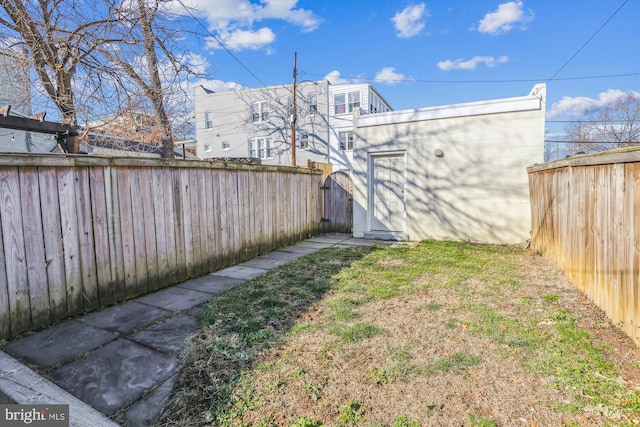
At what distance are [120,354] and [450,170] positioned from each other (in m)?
6.40

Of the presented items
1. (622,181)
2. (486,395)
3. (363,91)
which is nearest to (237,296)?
(486,395)

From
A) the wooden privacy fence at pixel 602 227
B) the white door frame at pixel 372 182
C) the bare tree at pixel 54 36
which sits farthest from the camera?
the white door frame at pixel 372 182

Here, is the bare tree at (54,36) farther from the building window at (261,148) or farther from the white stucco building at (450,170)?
the building window at (261,148)

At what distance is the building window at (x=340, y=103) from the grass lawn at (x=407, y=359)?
16619 mm

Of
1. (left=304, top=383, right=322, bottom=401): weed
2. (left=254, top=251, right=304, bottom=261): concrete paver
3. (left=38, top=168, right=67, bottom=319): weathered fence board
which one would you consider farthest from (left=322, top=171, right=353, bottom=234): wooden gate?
(left=304, top=383, right=322, bottom=401): weed

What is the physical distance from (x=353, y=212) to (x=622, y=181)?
17.9ft

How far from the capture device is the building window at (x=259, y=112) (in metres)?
20.8

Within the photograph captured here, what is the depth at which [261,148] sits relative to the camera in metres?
21.0

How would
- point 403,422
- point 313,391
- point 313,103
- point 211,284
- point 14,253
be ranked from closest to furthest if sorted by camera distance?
point 403,422 → point 313,391 → point 14,253 → point 211,284 → point 313,103

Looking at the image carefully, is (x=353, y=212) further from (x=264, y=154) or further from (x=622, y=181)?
(x=264, y=154)

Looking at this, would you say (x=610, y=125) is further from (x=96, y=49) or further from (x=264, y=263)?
(x=96, y=49)

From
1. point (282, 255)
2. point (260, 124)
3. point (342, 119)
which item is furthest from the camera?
point (260, 124)

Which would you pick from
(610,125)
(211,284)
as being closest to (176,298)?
(211,284)

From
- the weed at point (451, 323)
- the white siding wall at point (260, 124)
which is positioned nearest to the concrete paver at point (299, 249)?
the weed at point (451, 323)
